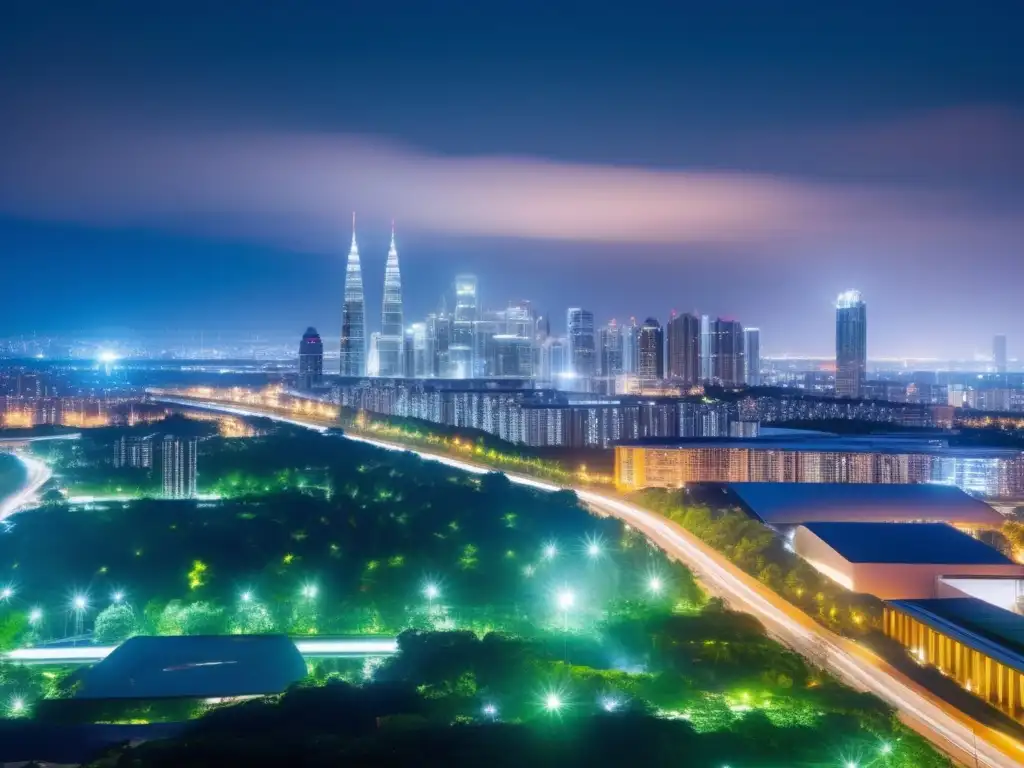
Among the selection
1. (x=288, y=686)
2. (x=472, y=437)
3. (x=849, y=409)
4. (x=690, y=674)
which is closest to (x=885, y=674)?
(x=690, y=674)

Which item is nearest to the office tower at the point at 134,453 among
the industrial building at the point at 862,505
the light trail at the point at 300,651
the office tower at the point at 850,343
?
the light trail at the point at 300,651

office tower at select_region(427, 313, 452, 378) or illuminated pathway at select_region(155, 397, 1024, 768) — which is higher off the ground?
office tower at select_region(427, 313, 452, 378)

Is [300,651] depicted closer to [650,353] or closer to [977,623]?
[977,623]

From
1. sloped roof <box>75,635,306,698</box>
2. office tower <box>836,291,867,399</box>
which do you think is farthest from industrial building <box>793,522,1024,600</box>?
office tower <box>836,291,867,399</box>

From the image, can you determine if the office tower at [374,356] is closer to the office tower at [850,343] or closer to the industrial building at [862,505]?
the office tower at [850,343]

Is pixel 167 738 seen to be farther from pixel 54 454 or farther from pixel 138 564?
Result: pixel 54 454

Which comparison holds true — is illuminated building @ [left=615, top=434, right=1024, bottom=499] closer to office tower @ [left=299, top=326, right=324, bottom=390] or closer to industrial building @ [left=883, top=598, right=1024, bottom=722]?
industrial building @ [left=883, top=598, right=1024, bottom=722]
